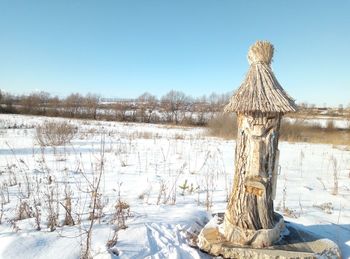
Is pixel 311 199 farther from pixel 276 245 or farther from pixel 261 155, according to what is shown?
pixel 261 155

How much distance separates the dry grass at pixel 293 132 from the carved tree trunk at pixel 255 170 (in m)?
14.3

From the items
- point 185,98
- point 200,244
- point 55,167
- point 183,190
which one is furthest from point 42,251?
point 185,98

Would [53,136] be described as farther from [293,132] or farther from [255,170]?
[293,132]

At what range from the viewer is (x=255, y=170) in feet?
8.86

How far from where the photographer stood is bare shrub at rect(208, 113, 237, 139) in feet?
56.8

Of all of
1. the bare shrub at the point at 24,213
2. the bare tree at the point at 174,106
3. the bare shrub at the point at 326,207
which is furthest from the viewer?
the bare tree at the point at 174,106

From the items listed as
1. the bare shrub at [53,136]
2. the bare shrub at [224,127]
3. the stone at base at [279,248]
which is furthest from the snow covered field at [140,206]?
the bare shrub at [224,127]

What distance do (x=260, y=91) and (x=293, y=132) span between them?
16489 millimetres

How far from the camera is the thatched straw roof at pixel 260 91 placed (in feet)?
8.31

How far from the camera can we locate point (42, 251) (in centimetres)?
250

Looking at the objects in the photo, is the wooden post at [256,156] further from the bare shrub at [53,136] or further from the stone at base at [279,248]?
the bare shrub at [53,136]

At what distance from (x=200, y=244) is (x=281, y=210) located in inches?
84.5

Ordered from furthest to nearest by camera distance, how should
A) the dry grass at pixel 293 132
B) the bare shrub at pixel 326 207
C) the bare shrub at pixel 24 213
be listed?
the dry grass at pixel 293 132 → the bare shrub at pixel 326 207 → the bare shrub at pixel 24 213

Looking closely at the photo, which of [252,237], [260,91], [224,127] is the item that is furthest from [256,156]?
[224,127]
